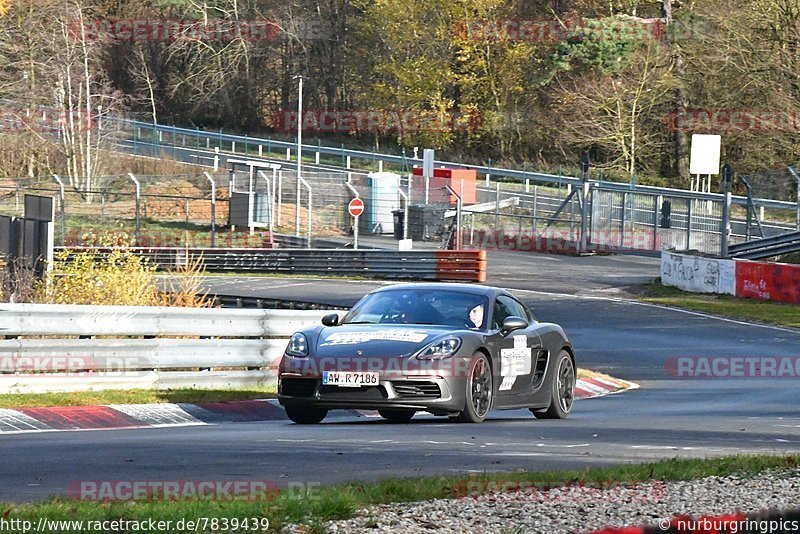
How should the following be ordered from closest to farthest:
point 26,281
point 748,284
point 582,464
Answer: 1. point 582,464
2. point 26,281
3. point 748,284

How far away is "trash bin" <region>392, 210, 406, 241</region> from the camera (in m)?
48.8

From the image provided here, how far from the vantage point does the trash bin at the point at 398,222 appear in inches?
1919

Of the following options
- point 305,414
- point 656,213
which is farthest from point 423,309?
point 656,213

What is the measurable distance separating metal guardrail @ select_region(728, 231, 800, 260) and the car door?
83.6 ft

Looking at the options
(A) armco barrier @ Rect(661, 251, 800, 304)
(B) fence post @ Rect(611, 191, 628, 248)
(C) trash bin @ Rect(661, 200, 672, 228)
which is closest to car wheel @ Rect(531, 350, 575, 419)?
(A) armco barrier @ Rect(661, 251, 800, 304)

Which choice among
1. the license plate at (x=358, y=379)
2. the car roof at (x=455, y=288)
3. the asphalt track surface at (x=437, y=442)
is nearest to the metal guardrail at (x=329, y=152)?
the asphalt track surface at (x=437, y=442)

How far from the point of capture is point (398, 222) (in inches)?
1932

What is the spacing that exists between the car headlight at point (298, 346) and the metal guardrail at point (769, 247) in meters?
27.3

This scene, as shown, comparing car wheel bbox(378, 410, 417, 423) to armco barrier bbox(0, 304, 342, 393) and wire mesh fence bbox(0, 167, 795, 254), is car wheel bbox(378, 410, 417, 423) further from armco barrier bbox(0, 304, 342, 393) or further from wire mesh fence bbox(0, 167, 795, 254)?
wire mesh fence bbox(0, 167, 795, 254)

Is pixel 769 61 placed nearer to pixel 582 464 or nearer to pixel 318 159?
pixel 318 159

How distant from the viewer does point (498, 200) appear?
54094 millimetres

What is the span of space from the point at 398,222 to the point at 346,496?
42.0 m

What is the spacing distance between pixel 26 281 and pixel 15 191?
34.8 meters

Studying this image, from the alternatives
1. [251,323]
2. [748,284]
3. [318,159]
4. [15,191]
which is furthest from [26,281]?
[318,159]
